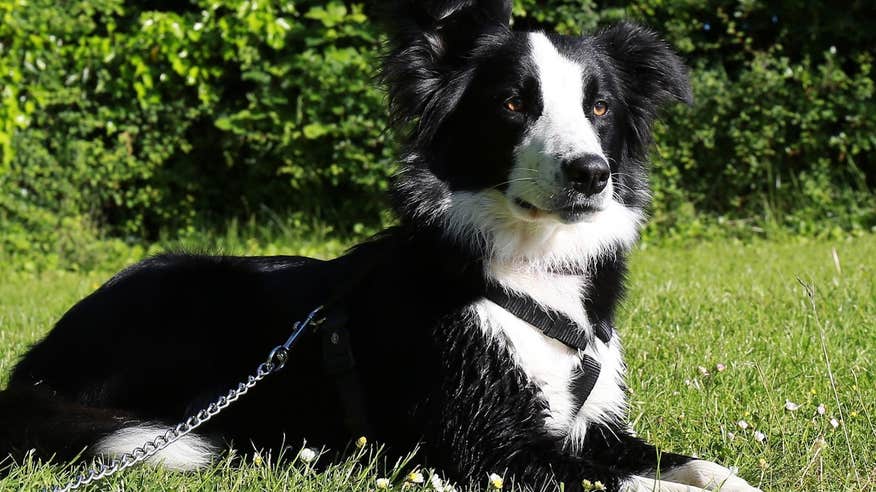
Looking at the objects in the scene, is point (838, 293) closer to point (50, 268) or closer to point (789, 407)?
point (789, 407)

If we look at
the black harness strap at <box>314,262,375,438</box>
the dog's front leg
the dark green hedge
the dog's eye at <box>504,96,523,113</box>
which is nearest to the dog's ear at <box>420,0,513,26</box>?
the dog's eye at <box>504,96,523,113</box>

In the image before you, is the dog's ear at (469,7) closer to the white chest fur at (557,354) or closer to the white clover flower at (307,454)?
the white chest fur at (557,354)

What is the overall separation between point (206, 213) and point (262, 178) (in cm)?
60

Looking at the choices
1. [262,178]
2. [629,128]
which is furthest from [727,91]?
[629,128]

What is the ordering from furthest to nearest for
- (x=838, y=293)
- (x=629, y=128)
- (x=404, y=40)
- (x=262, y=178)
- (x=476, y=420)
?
1. (x=262, y=178)
2. (x=838, y=293)
3. (x=629, y=128)
4. (x=404, y=40)
5. (x=476, y=420)

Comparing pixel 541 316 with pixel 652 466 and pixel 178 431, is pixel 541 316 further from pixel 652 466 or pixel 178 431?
pixel 178 431

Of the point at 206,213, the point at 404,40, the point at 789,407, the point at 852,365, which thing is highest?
the point at 404,40

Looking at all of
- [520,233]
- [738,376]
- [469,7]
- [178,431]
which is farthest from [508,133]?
[738,376]

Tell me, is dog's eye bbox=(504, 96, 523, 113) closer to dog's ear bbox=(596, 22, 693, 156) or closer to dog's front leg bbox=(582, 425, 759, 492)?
dog's ear bbox=(596, 22, 693, 156)

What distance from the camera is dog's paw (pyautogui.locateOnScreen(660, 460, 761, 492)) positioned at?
274cm

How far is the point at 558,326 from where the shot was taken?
9.81 ft

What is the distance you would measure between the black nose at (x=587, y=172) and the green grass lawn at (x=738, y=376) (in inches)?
28.2

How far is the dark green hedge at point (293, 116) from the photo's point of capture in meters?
8.04

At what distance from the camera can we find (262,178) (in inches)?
351
